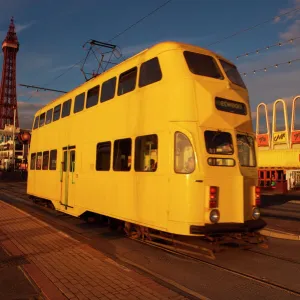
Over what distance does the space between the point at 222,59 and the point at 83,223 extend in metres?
6.71

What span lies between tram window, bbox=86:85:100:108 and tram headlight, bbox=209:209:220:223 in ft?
16.1

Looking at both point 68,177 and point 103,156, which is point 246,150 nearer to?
point 103,156

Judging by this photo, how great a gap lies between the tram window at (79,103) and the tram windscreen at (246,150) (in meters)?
5.26

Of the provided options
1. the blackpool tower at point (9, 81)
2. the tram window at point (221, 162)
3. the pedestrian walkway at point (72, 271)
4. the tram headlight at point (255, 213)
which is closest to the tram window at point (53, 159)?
the pedestrian walkway at point (72, 271)

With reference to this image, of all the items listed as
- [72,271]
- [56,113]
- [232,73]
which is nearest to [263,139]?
[56,113]

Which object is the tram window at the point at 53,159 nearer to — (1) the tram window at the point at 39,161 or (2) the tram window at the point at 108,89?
(1) the tram window at the point at 39,161

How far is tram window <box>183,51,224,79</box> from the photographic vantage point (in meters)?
7.42

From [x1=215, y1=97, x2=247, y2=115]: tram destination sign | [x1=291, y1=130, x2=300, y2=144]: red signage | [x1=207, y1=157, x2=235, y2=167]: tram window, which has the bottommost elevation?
[x1=207, y1=157, x2=235, y2=167]: tram window

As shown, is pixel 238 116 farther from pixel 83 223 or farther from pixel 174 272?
pixel 83 223

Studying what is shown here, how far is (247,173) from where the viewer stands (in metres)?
7.56

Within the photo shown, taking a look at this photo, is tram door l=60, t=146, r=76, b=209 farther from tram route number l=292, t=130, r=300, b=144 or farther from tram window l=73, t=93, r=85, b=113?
tram route number l=292, t=130, r=300, b=144

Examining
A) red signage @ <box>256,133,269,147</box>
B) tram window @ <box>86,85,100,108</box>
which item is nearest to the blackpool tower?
red signage @ <box>256,133,269,147</box>

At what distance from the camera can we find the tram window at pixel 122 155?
8.24 meters

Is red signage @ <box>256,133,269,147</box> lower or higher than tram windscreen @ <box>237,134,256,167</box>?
higher
